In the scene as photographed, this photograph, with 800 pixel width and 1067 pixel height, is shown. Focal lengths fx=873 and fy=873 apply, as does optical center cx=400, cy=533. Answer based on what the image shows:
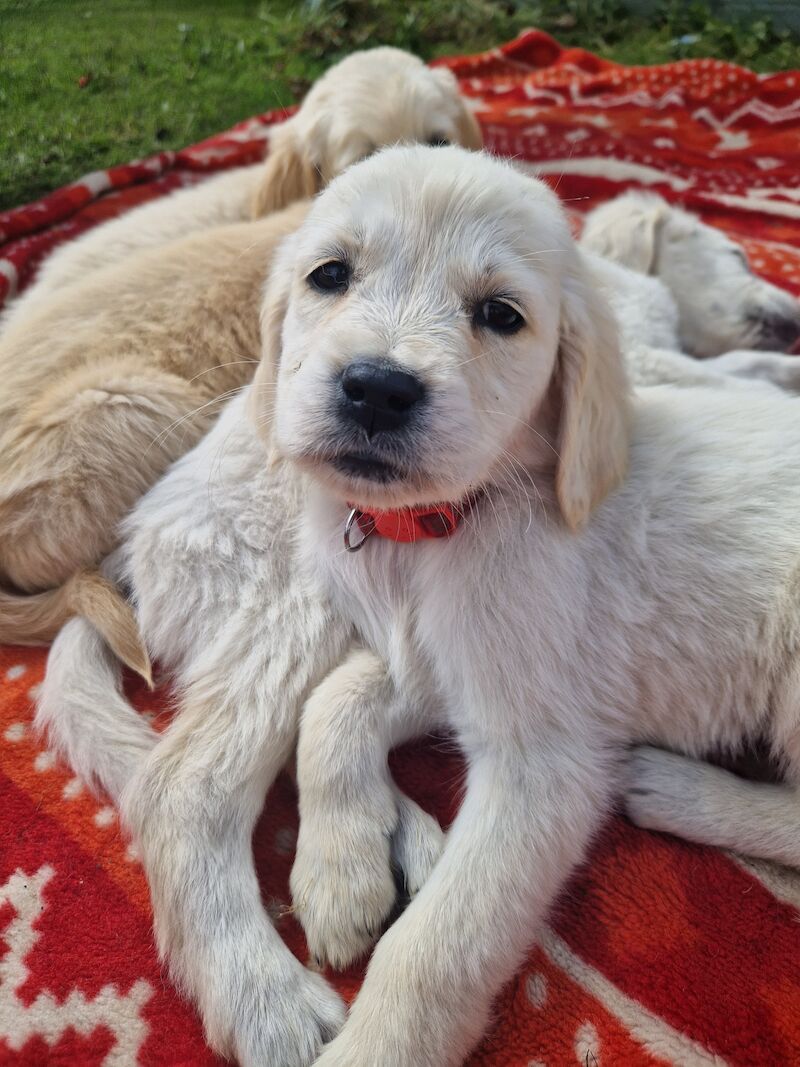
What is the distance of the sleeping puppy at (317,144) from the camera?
3521 mm

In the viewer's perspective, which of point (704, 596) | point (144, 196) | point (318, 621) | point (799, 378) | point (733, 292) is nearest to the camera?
point (704, 596)

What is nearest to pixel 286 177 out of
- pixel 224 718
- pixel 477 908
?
pixel 224 718

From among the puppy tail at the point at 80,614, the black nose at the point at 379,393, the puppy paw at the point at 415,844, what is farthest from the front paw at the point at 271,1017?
the black nose at the point at 379,393

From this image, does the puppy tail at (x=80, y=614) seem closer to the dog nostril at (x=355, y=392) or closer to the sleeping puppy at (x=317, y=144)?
the dog nostril at (x=355, y=392)

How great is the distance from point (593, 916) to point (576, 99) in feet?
15.1

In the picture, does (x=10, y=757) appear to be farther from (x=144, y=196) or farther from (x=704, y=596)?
(x=144, y=196)

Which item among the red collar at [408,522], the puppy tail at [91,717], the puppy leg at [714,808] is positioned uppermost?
the red collar at [408,522]

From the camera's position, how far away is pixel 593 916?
2.00 m

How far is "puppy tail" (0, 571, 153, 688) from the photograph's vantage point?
2.30 m

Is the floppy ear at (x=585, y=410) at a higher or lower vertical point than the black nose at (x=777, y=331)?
higher

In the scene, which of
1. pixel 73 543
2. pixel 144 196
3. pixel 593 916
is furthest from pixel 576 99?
pixel 593 916

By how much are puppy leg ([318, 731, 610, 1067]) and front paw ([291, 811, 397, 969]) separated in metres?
0.08

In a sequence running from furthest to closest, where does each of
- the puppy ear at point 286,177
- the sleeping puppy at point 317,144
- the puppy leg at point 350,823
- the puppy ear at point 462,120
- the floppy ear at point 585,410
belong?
the puppy ear at point 462,120 < the puppy ear at point 286,177 < the sleeping puppy at point 317,144 < the floppy ear at point 585,410 < the puppy leg at point 350,823

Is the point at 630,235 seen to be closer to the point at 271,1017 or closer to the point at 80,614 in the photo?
the point at 80,614
